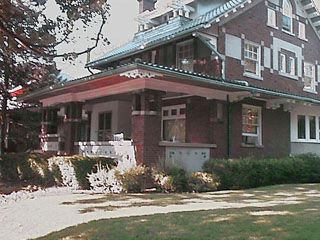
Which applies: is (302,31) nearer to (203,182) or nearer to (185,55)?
(185,55)

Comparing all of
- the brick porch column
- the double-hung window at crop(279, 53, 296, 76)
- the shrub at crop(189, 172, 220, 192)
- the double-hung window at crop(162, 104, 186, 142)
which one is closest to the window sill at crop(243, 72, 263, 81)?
the double-hung window at crop(279, 53, 296, 76)

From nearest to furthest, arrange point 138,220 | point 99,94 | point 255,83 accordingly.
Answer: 1. point 138,220
2. point 99,94
3. point 255,83

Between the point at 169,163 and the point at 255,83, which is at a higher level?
the point at 255,83

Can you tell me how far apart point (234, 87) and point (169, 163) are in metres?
3.97

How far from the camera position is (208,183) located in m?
14.2

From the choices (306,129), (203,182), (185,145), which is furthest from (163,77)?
(306,129)

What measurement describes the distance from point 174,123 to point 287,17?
9.52 metres

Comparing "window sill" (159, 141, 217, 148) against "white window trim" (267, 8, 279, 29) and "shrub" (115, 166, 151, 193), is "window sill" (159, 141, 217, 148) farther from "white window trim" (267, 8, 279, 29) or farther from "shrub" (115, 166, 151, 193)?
"white window trim" (267, 8, 279, 29)

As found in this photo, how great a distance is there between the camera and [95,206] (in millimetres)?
10500

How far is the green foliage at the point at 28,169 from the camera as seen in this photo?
56.2 ft

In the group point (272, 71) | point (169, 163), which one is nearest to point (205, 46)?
point (272, 71)

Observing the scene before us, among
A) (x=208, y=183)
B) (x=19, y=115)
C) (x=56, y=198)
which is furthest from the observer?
(x=19, y=115)

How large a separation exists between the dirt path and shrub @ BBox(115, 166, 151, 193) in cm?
100

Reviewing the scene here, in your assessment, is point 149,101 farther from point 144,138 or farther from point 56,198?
point 56,198
